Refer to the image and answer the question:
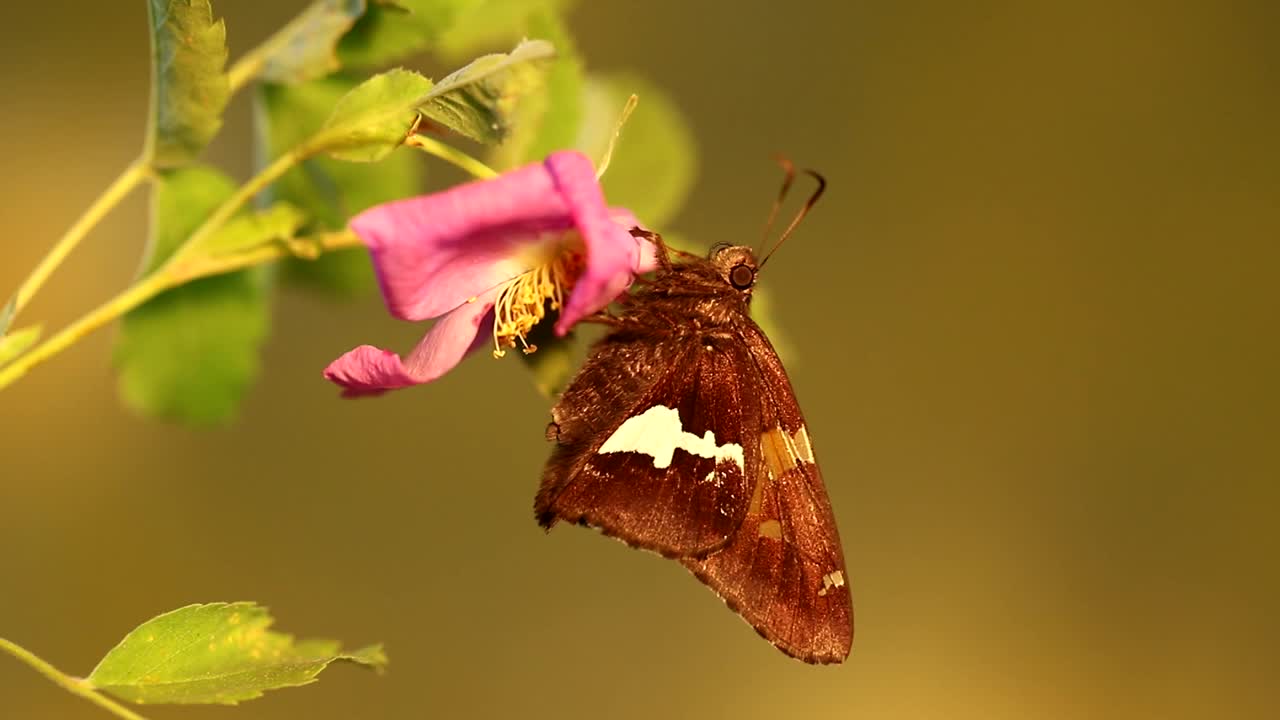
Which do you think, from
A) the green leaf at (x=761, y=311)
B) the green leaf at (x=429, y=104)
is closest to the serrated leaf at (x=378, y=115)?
the green leaf at (x=429, y=104)

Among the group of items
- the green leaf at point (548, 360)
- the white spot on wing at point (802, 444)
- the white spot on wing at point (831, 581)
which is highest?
the white spot on wing at point (802, 444)

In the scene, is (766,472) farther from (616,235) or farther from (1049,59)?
(1049,59)

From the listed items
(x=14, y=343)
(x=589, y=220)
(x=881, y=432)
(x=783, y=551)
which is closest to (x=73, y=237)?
(x=14, y=343)

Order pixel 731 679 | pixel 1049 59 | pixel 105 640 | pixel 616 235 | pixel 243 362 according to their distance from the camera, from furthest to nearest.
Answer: pixel 1049 59
pixel 731 679
pixel 105 640
pixel 243 362
pixel 616 235

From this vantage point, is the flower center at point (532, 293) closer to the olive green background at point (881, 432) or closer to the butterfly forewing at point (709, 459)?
the butterfly forewing at point (709, 459)

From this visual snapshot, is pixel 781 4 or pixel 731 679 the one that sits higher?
pixel 781 4

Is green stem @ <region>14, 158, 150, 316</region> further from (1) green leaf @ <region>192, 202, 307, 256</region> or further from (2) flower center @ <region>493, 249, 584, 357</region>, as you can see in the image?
(2) flower center @ <region>493, 249, 584, 357</region>

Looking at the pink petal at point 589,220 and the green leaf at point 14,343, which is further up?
the pink petal at point 589,220

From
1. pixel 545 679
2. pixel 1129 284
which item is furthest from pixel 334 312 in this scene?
pixel 1129 284
